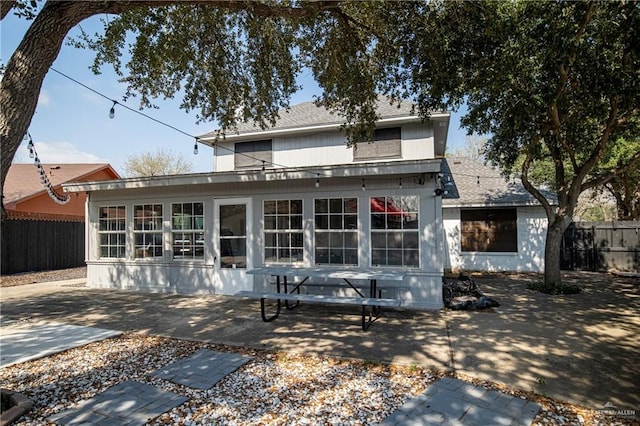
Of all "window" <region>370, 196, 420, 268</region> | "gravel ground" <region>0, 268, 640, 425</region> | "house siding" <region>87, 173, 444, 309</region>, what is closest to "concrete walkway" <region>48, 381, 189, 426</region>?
"gravel ground" <region>0, 268, 640, 425</region>

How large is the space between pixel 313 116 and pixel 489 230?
308 inches

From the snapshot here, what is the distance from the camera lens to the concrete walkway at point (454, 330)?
13.0 ft

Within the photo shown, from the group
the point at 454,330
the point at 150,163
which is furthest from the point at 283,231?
the point at 150,163

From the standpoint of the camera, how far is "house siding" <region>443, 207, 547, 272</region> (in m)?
12.7

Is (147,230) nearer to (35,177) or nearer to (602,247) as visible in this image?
(35,177)

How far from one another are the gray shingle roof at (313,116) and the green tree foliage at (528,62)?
2.93m

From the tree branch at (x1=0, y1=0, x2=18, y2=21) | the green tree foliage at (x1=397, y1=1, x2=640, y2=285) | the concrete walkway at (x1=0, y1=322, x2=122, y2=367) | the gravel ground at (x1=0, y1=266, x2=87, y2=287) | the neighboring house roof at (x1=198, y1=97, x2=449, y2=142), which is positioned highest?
the neighboring house roof at (x1=198, y1=97, x2=449, y2=142)

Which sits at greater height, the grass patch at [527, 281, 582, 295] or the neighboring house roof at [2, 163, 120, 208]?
the neighboring house roof at [2, 163, 120, 208]

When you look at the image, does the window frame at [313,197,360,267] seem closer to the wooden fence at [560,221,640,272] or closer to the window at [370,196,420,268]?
the window at [370,196,420,268]

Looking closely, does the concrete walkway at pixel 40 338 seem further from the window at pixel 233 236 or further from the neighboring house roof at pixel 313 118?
the neighboring house roof at pixel 313 118

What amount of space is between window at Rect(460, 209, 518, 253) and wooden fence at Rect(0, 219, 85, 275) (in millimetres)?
15943

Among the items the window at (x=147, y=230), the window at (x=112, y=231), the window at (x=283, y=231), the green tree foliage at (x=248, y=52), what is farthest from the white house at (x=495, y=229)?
the window at (x=112, y=231)

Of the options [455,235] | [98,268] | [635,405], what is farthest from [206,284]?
[455,235]

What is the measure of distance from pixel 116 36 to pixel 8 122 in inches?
138
